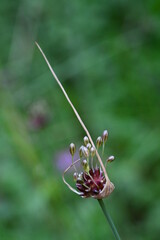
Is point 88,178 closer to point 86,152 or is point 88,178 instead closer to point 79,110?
point 86,152

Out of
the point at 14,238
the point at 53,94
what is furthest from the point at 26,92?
the point at 14,238

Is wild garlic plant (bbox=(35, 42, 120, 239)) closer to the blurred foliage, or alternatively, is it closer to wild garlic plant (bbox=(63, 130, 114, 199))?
wild garlic plant (bbox=(63, 130, 114, 199))

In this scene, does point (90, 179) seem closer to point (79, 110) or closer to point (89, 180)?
point (89, 180)

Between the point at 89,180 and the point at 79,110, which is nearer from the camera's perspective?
the point at 89,180

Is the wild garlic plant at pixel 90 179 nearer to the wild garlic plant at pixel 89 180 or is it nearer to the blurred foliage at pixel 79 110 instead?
the wild garlic plant at pixel 89 180

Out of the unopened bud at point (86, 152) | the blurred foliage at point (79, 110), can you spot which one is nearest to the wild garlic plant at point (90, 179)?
the unopened bud at point (86, 152)

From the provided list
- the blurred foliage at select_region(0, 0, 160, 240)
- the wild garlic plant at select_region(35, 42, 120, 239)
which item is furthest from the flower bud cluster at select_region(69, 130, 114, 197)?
the blurred foliage at select_region(0, 0, 160, 240)

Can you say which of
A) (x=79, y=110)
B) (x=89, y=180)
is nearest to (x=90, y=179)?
(x=89, y=180)

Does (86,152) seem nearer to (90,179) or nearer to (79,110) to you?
(90,179)
